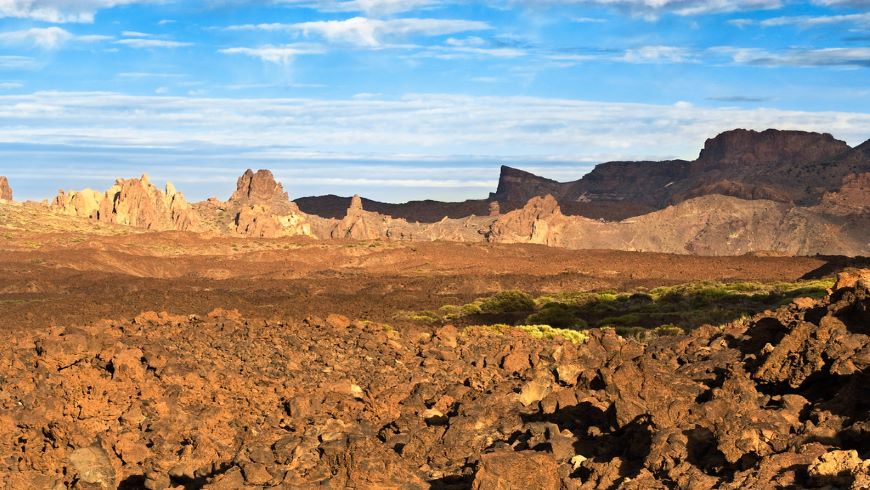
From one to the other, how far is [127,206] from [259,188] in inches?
1764

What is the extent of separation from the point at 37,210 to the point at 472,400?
92.4 m

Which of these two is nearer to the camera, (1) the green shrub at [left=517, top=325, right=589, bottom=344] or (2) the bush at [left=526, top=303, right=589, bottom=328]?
(1) the green shrub at [left=517, top=325, right=589, bottom=344]

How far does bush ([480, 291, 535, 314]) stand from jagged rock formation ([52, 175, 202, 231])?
58.5 m

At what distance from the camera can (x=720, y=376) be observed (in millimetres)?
16297

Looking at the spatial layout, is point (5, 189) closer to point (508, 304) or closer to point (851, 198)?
point (508, 304)

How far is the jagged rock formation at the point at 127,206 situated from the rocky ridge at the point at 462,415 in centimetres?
9040

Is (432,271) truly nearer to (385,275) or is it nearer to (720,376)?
(385,275)

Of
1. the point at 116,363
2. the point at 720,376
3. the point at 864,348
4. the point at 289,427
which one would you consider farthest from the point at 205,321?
the point at 864,348

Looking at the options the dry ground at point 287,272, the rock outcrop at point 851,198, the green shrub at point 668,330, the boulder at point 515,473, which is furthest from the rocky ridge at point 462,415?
the rock outcrop at point 851,198

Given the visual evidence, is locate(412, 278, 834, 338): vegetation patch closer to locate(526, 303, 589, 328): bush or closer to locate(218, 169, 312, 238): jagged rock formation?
locate(526, 303, 589, 328): bush

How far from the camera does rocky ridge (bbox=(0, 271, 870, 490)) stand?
11312mm

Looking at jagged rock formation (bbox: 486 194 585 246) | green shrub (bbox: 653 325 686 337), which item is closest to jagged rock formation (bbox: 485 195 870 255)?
jagged rock formation (bbox: 486 194 585 246)

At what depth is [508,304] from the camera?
184 ft

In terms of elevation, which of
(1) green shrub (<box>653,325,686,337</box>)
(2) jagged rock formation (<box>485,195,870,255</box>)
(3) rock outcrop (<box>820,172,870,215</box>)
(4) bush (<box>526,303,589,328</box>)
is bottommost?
(4) bush (<box>526,303,589,328</box>)
